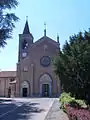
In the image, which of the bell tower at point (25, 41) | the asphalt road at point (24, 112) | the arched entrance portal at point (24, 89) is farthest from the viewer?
the bell tower at point (25, 41)

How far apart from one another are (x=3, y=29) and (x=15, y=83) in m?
52.5

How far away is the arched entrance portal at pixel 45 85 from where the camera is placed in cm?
6888

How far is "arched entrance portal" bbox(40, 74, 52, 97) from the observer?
68.9m

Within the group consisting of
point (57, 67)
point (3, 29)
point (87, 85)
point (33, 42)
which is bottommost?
point (87, 85)

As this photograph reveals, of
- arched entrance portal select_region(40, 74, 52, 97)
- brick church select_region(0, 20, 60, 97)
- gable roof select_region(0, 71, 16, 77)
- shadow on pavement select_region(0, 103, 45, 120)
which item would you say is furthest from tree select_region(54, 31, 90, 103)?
gable roof select_region(0, 71, 16, 77)

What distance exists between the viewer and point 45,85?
229ft

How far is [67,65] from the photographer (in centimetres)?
2253

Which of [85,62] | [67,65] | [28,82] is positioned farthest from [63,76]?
[28,82]

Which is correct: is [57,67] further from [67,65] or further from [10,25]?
[10,25]

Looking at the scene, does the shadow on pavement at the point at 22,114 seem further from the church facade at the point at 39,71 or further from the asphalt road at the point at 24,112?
the church facade at the point at 39,71

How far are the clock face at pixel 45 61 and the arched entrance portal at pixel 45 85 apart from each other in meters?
2.69

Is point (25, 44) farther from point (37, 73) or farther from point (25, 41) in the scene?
point (37, 73)

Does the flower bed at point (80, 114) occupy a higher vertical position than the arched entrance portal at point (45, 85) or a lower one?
lower

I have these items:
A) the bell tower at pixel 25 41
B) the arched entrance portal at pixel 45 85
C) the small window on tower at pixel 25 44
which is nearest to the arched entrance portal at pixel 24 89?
the arched entrance portal at pixel 45 85
